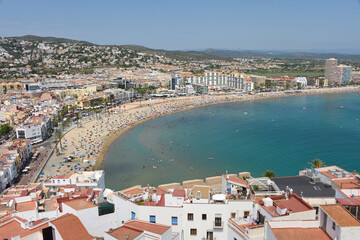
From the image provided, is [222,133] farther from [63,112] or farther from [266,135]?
[63,112]

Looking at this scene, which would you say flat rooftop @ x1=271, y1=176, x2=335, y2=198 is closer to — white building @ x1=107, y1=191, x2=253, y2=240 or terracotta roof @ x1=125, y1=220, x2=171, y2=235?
white building @ x1=107, y1=191, x2=253, y2=240

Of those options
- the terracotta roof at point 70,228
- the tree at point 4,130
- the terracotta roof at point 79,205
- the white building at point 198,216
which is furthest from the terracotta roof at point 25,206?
the tree at point 4,130

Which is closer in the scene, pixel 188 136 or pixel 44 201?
pixel 44 201

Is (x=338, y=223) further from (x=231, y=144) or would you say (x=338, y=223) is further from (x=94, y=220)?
(x=231, y=144)

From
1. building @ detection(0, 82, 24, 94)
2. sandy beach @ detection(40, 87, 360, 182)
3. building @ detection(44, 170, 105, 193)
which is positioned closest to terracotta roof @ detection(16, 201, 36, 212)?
building @ detection(44, 170, 105, 193)

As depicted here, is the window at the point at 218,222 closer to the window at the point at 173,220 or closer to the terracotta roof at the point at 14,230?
the window at the point at 173,220

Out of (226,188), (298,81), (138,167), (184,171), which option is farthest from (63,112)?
(298,81)
